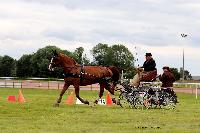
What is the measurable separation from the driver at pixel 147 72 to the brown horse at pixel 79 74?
139 centimetres

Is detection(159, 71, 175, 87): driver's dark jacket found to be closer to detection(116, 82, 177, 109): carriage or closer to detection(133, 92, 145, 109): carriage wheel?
detection(116, 82, 177, 109): carriage

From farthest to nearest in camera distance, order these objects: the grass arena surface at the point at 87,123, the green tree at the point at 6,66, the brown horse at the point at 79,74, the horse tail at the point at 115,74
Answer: the green tree at the point at 6,66 < the horse tail at the point at 115,74 < the brown horse at the point at 79,74 < the grass arena surface at the point at 87,123

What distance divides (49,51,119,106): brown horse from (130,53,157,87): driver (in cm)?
139

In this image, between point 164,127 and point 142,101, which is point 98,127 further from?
point 142,101

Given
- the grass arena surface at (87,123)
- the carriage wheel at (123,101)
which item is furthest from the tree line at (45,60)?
the grass arena surface at (87,123)

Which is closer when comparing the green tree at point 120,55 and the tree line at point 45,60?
the tree line at point 45,60

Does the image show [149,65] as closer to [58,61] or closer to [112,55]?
[58,61]

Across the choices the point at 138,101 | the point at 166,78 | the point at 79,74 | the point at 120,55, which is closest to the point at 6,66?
the point at 120,55

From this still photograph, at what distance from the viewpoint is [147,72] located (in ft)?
67.7

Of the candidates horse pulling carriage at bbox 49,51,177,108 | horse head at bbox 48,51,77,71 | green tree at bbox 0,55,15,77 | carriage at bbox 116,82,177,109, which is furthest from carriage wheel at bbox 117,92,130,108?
green tree at bbox 0,55,15,77

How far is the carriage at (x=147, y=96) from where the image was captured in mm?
20406

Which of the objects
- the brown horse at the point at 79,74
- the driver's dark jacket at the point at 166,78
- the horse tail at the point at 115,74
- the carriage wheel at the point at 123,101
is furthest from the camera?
the horse tail at the point at 115,74

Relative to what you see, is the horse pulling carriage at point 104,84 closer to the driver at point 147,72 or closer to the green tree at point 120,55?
the driver at point 147,72

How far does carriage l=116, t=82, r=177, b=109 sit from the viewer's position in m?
20.4
